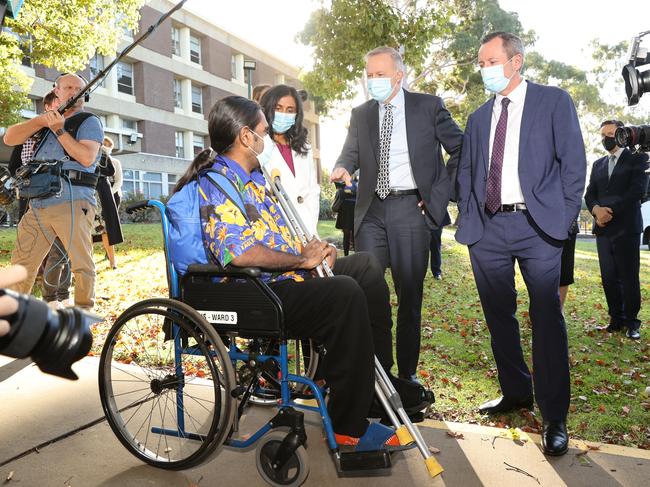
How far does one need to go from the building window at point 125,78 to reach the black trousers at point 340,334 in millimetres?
28663

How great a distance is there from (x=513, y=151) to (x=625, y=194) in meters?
2.89

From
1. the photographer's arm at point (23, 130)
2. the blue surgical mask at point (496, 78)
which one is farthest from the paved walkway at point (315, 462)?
the photographer's arm at point (23, 130)

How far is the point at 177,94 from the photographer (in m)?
32.6

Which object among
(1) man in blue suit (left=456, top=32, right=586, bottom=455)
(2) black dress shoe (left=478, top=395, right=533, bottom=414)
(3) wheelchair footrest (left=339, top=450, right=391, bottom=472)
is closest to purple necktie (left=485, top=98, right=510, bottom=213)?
(1) man in blue suit (left=456, top=32, right=586, bottom=455)

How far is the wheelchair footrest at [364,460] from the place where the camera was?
249 cm

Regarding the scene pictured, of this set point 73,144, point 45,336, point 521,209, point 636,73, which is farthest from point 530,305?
point 73,144

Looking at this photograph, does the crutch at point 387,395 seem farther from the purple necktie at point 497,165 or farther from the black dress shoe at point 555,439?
the purple necktie at point 497,165

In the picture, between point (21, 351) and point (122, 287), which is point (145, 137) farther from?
point (21, 351)

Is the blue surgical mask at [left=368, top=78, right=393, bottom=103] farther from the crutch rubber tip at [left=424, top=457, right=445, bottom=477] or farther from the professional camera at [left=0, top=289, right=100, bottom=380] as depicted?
the professional camera at [left=0, top=289, right=100, bottom=380]

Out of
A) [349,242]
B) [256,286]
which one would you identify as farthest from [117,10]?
[256,286]

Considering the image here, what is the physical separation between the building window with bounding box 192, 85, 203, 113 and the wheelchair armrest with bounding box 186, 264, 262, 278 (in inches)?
1285

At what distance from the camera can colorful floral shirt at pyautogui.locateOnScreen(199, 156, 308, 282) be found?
104 inches

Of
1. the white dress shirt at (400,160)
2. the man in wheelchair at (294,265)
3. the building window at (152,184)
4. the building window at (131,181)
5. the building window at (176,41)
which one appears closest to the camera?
the man in wheelchair at (294,265)

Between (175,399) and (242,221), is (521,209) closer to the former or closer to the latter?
(242,221)
